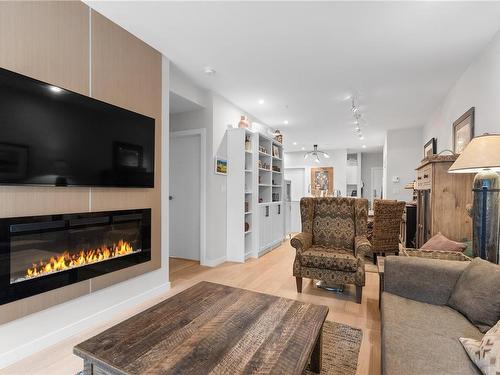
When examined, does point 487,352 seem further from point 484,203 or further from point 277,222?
point 277,222

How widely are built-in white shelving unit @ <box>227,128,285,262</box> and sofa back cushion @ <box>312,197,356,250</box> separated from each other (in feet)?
4.40

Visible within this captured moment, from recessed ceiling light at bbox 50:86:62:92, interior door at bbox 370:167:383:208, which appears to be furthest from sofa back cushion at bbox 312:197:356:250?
interior door at bbox 370:167:383:208

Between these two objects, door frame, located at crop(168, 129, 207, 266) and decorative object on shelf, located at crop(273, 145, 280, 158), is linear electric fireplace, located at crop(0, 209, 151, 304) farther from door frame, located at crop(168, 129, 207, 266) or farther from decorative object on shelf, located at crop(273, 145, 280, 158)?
decorative object on shelf, located at crop(273, 145, 280, 158)

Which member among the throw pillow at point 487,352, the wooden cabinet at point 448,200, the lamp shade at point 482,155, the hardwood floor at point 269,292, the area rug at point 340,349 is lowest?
the hardwood floor at point 269,292

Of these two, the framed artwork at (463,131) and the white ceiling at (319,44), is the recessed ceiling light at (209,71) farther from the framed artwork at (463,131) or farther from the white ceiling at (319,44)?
the framed artwork at (463,131)

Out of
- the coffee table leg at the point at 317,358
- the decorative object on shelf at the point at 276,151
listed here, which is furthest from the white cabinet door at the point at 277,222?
the coffee table leg at the point at 317,358

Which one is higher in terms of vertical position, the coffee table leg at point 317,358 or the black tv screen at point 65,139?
the black tv screen at point 65,139

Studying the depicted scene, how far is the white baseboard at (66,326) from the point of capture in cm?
169

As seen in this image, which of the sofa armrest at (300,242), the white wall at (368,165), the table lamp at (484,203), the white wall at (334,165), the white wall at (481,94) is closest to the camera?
the table lamp at (484,203)

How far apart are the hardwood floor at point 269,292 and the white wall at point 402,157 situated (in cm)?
310

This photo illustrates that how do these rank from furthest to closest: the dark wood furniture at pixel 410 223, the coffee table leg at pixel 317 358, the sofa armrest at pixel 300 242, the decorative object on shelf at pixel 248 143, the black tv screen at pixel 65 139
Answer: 1. the dark wood furniture at pixel 410 223
2. the decorative object on shelf at pixel 248 143
3. the sofa armrest at pixel 300 242
4. the black tv screen at pixel 65 139
5. the coffee table leg at pixel 317 358

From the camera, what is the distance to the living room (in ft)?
4.37

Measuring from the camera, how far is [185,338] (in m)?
1.21

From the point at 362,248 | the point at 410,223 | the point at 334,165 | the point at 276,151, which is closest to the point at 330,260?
the point at 362,248
